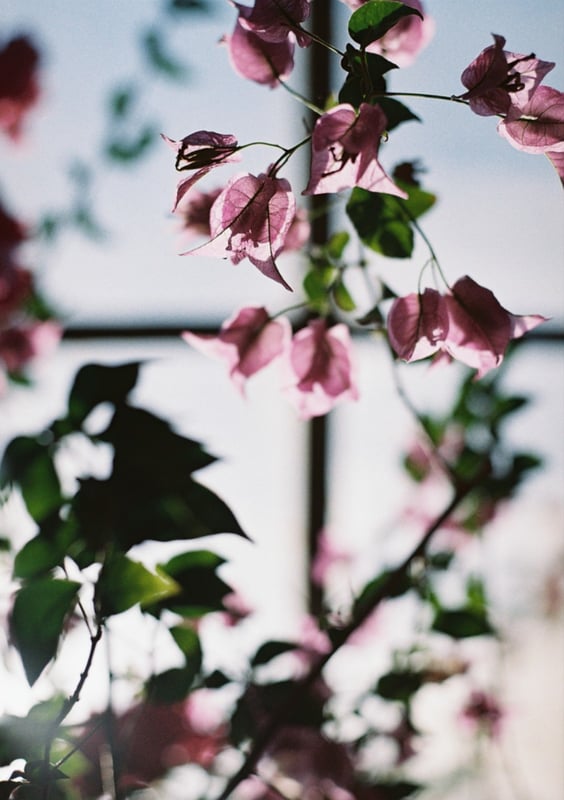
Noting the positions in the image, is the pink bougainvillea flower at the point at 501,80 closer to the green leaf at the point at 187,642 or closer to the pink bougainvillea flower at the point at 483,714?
the green leaf at the point at 187,642

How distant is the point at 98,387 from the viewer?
17.8 inches

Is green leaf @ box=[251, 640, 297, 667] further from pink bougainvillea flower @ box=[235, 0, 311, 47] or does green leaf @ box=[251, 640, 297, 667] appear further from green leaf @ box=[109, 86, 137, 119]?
green leaf @ box=[109, 86, 137, 119]

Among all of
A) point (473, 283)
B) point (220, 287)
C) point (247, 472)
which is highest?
point (473, 283)

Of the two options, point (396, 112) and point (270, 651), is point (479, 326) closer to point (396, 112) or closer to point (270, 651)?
point (396, 112)

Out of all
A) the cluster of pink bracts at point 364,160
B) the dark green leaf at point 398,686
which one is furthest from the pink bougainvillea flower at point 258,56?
the dark green leaf at point 398,686

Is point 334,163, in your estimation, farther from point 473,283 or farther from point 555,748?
point 555,748

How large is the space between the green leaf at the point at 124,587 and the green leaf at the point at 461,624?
370 mm

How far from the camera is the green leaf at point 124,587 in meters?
0.38

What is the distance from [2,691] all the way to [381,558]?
61 cm

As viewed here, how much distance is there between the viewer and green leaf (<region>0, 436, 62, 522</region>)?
17.2 inches

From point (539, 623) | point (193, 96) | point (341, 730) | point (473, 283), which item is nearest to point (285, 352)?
point (473, 283)

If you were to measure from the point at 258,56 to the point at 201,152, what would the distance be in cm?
16

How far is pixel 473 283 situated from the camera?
0.39 metres

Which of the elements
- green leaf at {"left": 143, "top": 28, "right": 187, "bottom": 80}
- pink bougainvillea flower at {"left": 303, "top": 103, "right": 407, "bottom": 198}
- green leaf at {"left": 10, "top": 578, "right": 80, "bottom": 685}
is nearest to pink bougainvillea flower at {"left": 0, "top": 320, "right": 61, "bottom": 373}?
green leaf at {"left": 143, "top": 28, "right": 187, "bottom": 80}
